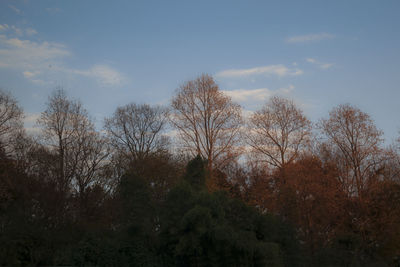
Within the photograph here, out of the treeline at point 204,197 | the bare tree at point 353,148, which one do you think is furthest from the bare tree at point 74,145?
the bare tree at point 353,148

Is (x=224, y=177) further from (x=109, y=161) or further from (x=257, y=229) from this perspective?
(x=257, y=229)

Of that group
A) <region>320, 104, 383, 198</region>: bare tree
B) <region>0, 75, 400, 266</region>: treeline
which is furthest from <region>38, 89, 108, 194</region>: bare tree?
<region>320, 104, 383, 198</region>: bare tree

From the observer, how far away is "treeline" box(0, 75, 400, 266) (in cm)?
1633

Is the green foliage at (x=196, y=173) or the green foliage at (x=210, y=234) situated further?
the green foliage at (x=196, y=173)

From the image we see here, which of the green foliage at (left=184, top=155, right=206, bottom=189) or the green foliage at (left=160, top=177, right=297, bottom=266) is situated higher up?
the green foliage at (left=184, top=155, right=206, bottom=189)

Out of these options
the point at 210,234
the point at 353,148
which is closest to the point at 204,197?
the point at 210,234

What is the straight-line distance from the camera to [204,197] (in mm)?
16781

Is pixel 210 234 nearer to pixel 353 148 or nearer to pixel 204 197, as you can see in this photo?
pixel 204 197

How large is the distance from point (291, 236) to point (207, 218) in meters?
6.35

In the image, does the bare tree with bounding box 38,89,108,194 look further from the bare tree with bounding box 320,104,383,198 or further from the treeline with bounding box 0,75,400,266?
the bare tree with bounding box 320,104,383,198

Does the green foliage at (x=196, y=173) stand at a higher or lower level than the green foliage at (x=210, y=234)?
higher

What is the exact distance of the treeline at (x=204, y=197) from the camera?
643 inches

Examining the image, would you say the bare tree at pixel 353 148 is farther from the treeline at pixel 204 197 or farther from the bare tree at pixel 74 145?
the bare tree at pixel 74 145

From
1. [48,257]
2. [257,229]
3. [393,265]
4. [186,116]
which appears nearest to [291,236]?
[257,229]
